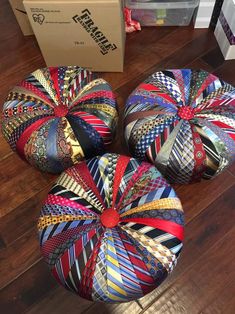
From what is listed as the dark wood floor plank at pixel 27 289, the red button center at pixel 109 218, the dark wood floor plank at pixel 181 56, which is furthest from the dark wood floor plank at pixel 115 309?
the dark wood floor plank at pixel 181 56

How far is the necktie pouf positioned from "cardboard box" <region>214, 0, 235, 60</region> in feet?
2.81

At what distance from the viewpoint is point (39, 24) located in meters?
1.22

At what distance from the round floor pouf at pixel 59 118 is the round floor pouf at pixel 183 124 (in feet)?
0.36

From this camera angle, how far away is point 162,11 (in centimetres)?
153

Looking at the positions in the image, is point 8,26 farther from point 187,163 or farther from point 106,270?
point 106,270

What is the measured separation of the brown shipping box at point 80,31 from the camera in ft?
3.77

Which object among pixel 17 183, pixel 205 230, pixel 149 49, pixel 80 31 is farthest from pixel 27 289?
pixel 149 49

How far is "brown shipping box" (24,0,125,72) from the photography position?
3.77 feet

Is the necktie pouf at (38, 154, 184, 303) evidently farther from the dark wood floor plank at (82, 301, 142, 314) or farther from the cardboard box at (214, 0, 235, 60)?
the cardboard box at (214, 0, 235, 60)

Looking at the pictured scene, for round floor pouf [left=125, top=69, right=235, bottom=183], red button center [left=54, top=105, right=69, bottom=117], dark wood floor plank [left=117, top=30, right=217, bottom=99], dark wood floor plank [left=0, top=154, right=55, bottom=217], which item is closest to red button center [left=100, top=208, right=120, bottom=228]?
round floor pouf [left=125, top=69, right=235, bottom=183]

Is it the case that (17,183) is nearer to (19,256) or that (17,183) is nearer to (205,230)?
(19,256)

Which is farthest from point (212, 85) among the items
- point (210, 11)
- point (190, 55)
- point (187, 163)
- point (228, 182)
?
point (210, 11)

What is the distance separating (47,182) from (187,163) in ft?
1.99

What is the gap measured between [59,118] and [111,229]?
16.2 inches
